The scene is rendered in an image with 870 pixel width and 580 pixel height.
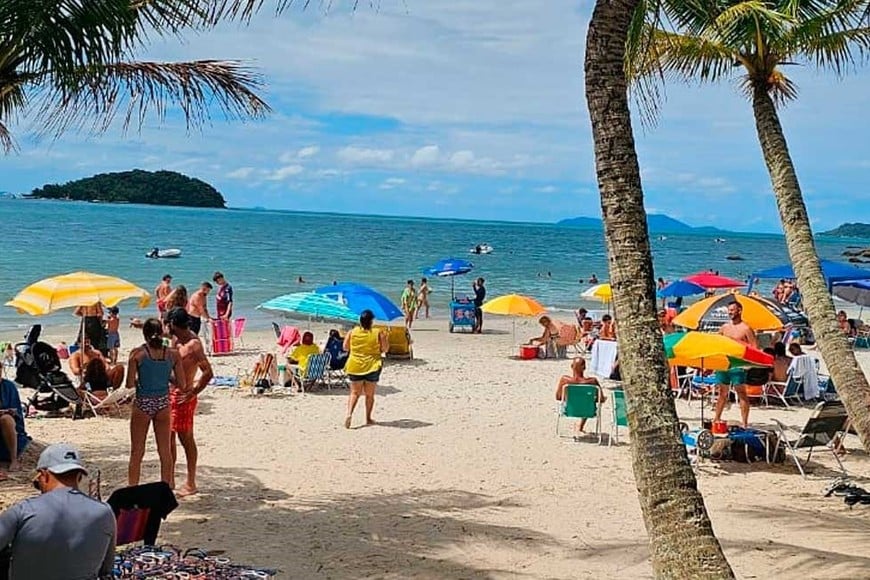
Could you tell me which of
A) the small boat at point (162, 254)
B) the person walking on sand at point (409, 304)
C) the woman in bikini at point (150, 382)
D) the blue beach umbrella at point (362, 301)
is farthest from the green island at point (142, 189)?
the woman in bikini at point (150, 382)

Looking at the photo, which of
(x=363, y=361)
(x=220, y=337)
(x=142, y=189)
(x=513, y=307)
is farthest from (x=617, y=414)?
(x=142, y=189)

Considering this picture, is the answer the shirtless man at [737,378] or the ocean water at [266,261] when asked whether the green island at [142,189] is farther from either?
the shirtless man at [737,378]

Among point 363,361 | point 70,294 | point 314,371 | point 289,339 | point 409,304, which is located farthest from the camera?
point 409,304

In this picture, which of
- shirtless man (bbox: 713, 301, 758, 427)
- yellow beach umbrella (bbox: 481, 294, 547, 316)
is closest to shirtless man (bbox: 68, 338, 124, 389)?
shirtless man (bbox: 713, 301, 758, 427)

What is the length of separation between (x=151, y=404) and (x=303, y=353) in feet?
20.9

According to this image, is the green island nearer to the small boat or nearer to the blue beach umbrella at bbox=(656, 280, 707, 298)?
the small boat

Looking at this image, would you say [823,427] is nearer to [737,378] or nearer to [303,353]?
[737,378]

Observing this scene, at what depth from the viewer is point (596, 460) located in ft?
30.0

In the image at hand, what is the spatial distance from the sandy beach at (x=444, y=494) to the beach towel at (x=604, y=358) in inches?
70.1

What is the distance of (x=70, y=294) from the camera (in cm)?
1129

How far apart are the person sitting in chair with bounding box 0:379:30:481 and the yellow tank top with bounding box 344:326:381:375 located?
3.50 meters

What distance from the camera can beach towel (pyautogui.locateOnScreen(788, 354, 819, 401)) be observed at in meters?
12.6

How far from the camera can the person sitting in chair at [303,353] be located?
41.9ft

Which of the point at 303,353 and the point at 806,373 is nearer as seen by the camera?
the point at 806,373
